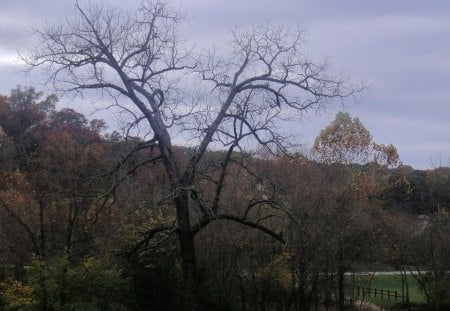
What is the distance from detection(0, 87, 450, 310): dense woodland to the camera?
2256 cm

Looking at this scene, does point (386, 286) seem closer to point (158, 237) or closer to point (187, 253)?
point (158, 237)

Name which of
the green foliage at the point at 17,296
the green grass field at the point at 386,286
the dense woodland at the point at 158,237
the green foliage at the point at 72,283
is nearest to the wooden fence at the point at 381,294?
the green grass field at the point at 386,286

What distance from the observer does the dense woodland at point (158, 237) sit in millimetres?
22562

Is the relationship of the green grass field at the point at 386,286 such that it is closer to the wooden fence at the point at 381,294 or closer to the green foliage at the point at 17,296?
the wooden fence at the point at 381,294

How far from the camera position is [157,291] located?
26.0m

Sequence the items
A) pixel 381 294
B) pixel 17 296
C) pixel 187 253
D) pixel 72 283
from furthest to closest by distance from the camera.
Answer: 1. pixel 381 294
2. pixel 72 283
3. pixel 17 296
4. pixel 187 253

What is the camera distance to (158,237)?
27.0 meters

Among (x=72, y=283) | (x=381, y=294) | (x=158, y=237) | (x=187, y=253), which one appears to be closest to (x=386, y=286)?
(x=381, y=294)

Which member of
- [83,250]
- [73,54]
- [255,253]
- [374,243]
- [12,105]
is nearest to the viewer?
[73,54]

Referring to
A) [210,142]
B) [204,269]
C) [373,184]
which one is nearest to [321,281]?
[204,269]

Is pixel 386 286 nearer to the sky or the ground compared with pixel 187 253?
nearer to the ground

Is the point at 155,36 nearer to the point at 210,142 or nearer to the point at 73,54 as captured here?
the point at 73,54

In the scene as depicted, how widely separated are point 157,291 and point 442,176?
A: 123 ft

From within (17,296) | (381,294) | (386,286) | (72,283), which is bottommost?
(386,286)
